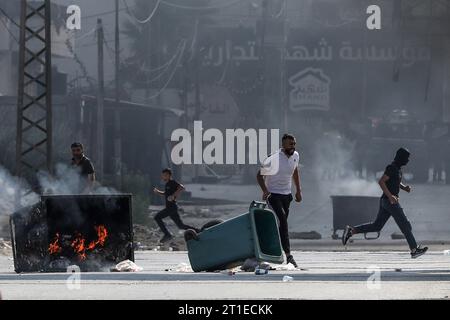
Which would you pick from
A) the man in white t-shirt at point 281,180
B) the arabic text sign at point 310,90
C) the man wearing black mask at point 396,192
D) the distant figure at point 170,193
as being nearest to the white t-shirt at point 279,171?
the man in white t-shirt at point 281,180

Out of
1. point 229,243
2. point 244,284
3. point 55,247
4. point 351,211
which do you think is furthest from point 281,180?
point 351,211

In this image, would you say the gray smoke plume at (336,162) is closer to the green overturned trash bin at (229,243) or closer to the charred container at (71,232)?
the charred container at (71,232)

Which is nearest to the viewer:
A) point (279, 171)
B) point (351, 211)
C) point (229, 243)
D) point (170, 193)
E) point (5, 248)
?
point (229, 243)

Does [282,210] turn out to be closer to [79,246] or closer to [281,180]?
[281,180]

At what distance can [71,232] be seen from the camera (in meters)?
14.4

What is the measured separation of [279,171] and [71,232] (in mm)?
2524

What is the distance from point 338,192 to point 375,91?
60.5 feet

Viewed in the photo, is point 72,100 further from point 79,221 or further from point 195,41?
point 79,221

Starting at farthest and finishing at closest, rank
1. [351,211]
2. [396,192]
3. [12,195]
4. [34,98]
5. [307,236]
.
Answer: [307,236] < [351,211] < [12,195] < [34,98] < [396,192]

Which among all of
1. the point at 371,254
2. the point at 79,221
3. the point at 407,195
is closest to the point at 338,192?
the point at 407,195

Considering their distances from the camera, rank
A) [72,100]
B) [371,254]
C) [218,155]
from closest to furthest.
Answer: [371,254]
[72,100]
[218,155]

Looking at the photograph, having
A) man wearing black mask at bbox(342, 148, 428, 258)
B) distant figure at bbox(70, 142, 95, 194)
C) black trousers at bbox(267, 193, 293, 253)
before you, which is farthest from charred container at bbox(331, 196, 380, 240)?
black trousers at bbox(267, 193, 293, 253)

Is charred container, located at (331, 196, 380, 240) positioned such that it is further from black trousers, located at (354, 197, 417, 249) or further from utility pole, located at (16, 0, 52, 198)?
black trousers, located at (354, 197, 417, 249)

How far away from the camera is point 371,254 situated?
21.0 m
